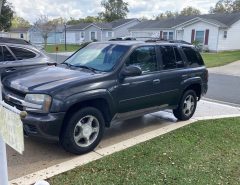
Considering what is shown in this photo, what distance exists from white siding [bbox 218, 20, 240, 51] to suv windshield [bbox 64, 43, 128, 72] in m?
29.2

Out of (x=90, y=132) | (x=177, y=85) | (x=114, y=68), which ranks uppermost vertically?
(x=114, y=68)

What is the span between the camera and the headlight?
4.25m

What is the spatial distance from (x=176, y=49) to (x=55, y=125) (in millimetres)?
3243

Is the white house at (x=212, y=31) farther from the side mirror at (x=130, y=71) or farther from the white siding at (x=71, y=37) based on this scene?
the side mirror at (x=130, y=71)

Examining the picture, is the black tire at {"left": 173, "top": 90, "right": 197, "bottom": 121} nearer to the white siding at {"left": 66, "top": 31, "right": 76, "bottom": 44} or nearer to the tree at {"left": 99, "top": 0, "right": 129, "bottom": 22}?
the white siding at {"left": 66, "top": 31, "right": 76, "bottom": 44}

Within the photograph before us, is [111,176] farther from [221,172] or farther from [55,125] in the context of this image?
[221,172]

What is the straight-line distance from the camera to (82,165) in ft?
14.2

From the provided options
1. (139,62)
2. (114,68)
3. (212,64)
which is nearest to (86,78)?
(114,68)

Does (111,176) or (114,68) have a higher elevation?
(114,68)

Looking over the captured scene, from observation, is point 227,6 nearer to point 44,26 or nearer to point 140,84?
point 44,26

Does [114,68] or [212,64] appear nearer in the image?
[114,68]

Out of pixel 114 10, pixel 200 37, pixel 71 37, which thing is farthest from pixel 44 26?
pixel 200 37

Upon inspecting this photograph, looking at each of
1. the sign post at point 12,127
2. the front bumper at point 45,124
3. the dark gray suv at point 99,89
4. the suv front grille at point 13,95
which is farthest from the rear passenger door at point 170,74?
the sign post at point 12,127

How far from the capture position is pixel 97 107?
4.94 m
